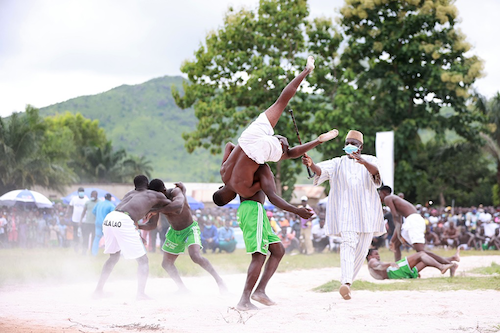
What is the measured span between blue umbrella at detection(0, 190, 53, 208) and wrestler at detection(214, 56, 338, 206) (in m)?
16.8

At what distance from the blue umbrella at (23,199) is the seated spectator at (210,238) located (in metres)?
6.83

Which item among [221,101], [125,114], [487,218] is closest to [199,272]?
[487,218]

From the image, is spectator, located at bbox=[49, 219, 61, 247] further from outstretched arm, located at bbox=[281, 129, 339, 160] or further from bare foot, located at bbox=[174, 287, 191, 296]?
outstretched arm, located at bbox=[281, 129, 339, 160]

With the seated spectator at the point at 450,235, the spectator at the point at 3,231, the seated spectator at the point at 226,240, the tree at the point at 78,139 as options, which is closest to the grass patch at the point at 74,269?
the seated spectator at the point at 226,240

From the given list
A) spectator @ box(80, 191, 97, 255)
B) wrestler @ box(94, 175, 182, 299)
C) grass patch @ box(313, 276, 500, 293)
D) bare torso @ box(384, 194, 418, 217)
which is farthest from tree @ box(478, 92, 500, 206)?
wrestler @ box(94, 175, 182, 299)

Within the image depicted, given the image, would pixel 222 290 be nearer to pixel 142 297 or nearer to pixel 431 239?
pixel 142 297

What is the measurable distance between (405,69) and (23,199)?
1848 centimetres

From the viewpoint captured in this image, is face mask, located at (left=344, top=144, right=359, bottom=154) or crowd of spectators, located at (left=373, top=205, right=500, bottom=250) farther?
crowd of spectators, located at (left=373, top=205, right=500, bottom=250)

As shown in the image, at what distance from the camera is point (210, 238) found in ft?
62.4

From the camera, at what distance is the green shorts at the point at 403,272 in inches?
382

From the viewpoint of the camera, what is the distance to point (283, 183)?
3281 cm

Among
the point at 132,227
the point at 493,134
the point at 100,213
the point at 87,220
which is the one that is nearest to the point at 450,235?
the point at 100,213

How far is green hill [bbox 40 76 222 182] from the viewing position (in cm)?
10306

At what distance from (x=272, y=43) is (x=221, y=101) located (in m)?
3.63
